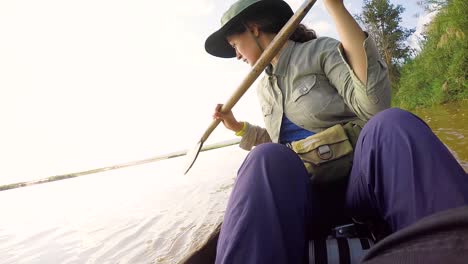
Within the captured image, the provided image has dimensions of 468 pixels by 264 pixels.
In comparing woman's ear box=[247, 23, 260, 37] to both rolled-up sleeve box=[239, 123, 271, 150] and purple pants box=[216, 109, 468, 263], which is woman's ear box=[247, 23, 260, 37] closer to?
rolled-up sleeve box=[239, 123, 271, 150]

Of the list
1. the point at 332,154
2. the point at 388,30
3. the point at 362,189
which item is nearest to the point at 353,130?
the point at 332,154

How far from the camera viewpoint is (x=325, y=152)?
137 centimetres

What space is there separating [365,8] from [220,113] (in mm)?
23275

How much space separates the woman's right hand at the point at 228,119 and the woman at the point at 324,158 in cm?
42

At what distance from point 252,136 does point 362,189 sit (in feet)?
4.10

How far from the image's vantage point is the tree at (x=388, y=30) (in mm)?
21000

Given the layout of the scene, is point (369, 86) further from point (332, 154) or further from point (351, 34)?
point (332, 154)

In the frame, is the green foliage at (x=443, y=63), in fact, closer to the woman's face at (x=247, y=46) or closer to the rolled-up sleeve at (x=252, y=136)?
the rolled-up sleeve at (x=252, y=136)

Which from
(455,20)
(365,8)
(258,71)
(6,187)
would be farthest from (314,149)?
(6,187)

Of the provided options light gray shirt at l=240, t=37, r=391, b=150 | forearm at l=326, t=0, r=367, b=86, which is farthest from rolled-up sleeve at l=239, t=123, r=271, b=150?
forearm at l=326, t=0, r=367, b=86

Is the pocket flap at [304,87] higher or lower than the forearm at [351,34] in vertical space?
lower

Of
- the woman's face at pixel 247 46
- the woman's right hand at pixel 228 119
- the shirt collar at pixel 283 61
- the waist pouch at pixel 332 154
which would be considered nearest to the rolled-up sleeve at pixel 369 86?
the waist pouch at pixel 332 154

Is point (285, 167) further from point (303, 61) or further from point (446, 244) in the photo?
point (303, 61)

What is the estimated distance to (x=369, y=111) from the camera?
1.26 metres
